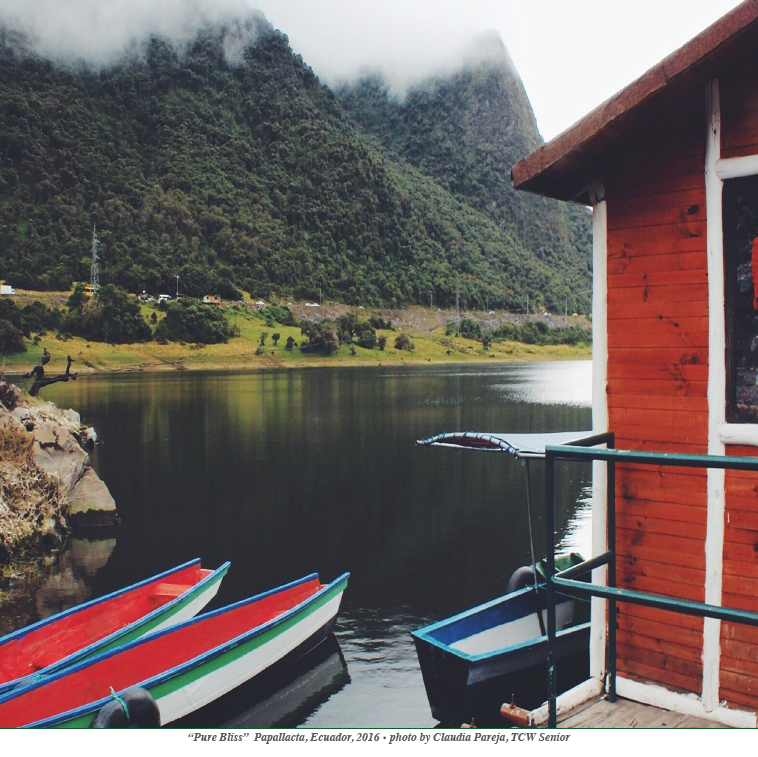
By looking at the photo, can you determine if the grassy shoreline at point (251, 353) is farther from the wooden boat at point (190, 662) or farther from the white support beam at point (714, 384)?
the white support beam at point (714, 384)

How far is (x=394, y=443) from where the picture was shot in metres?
38.4

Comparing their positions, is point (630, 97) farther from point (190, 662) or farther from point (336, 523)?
point (336, 523)

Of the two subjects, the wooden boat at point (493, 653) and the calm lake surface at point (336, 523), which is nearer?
the wooden boat at point (493, 653)

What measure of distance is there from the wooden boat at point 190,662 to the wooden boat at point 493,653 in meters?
2.78

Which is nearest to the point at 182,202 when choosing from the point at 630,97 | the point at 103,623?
the point at 103,623

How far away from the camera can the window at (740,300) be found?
572cm

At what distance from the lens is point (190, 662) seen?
1002cm

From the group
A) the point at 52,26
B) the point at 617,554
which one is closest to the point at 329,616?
the point at 617,554

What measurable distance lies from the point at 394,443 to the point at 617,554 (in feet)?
105

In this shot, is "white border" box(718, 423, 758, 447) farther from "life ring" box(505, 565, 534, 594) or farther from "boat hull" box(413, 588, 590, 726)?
"life ring" box(505, 565, 534, 594)

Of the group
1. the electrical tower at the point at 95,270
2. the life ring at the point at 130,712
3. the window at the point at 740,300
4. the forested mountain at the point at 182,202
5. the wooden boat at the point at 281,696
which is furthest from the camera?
the forested mountain at the point at 182,202

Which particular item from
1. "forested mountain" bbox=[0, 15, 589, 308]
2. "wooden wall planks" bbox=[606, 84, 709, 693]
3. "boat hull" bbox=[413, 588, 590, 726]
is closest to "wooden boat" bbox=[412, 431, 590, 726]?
"boat hull" bbox=[413, 588, 590, 726]

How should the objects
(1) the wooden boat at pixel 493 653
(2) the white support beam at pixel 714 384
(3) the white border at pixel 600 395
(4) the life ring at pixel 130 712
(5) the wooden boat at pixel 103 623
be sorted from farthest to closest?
(5) the wooden boat at pixel 103 623 → (1) the wooden boat at pixel 493 653 → (4) the life ring at pixel 130 712 → (3) the white border at pixel 600 395 → (2) the white support beam at pixel 714 384

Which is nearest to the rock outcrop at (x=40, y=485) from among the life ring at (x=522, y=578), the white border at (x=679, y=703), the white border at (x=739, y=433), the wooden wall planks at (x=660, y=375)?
the life ring at (x=522, y=578)
